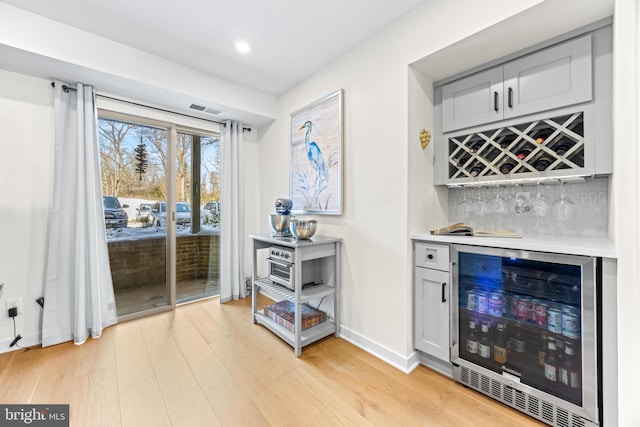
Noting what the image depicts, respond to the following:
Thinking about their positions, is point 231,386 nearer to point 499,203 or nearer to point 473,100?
point 499,203

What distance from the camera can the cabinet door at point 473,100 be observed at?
175cm

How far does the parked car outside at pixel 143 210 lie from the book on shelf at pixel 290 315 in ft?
5.68

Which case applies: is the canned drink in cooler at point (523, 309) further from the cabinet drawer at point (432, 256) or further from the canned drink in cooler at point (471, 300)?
the cabinet drawer at point (432, 256)

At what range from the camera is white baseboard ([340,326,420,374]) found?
6.05 ft

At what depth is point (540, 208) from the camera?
1747mm

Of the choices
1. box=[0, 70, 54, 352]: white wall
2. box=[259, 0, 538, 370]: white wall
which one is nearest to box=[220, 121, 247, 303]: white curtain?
box=[259, 0, 538, 370]: white wall

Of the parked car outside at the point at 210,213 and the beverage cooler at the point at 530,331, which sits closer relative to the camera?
the beverage cooler at the point at 530,331

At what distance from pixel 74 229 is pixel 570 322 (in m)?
3.66

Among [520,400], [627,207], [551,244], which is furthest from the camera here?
[520,400]

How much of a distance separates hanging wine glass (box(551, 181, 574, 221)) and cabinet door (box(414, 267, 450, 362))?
2.69 ft

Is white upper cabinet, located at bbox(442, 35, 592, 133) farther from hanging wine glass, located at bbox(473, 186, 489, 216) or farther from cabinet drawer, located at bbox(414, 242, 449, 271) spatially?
cabinet drawer, located at bbox(414, 242, 449, 271)

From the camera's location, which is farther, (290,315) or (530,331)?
(290,315)

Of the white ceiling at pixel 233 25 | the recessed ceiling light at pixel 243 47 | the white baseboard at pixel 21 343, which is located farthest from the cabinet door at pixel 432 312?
the white baseboard at pixel 21 343

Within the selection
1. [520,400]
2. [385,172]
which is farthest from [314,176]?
[520,400]
